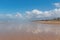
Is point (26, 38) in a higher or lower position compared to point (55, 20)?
lower

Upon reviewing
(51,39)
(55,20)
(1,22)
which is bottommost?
(51,39)

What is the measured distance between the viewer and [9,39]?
265 inches

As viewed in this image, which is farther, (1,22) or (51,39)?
(1,22)

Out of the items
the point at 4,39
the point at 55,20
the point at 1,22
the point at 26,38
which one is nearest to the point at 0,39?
the point at 4,39

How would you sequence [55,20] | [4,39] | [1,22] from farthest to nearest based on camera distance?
[55,20]
[1,22]
[4,39]

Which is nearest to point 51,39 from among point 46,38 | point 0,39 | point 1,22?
point 46,38

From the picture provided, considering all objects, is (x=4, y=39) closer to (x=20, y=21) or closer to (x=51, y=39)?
(x=51, y=39)

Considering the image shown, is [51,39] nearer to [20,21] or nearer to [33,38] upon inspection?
[33,38]

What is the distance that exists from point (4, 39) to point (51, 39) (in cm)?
229

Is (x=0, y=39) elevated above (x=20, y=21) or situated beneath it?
situated beneath

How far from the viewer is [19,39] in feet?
22.3

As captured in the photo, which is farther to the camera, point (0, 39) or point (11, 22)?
point (11, 22)

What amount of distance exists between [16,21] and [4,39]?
7.15 metres

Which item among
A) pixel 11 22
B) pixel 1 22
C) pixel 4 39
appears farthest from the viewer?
pixel 11 22
